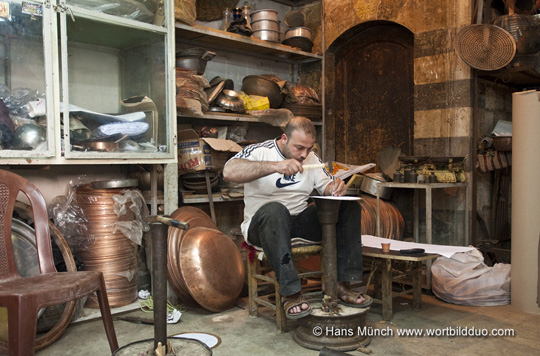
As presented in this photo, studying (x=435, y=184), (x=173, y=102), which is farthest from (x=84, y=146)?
(x=435, y=184)

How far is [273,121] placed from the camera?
482 centimetres

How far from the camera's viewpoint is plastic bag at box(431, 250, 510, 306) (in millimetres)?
3688

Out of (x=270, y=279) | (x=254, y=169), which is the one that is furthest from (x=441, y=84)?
(x=270, y=279)

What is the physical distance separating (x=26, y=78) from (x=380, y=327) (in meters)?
2.85

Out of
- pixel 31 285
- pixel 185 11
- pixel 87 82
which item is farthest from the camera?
pixel 185 11

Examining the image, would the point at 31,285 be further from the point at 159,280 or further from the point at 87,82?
the point at 87,82

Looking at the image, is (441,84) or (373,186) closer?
(441,84)

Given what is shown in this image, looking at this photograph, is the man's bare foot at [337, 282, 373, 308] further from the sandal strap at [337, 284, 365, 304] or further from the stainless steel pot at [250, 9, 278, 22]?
the stainless steel pot at [250, 9, 278, 22]

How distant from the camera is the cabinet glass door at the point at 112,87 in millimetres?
3258

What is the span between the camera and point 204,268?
11.3ft

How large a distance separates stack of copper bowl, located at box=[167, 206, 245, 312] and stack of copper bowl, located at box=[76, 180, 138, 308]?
1.17 ft

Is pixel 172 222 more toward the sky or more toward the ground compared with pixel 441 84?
more toward the ground

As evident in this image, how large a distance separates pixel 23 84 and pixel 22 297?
1.61m

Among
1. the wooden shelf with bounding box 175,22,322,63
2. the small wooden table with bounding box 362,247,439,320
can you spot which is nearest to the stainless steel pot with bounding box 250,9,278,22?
the wooden shelf with bounding box 175,22,322,63
